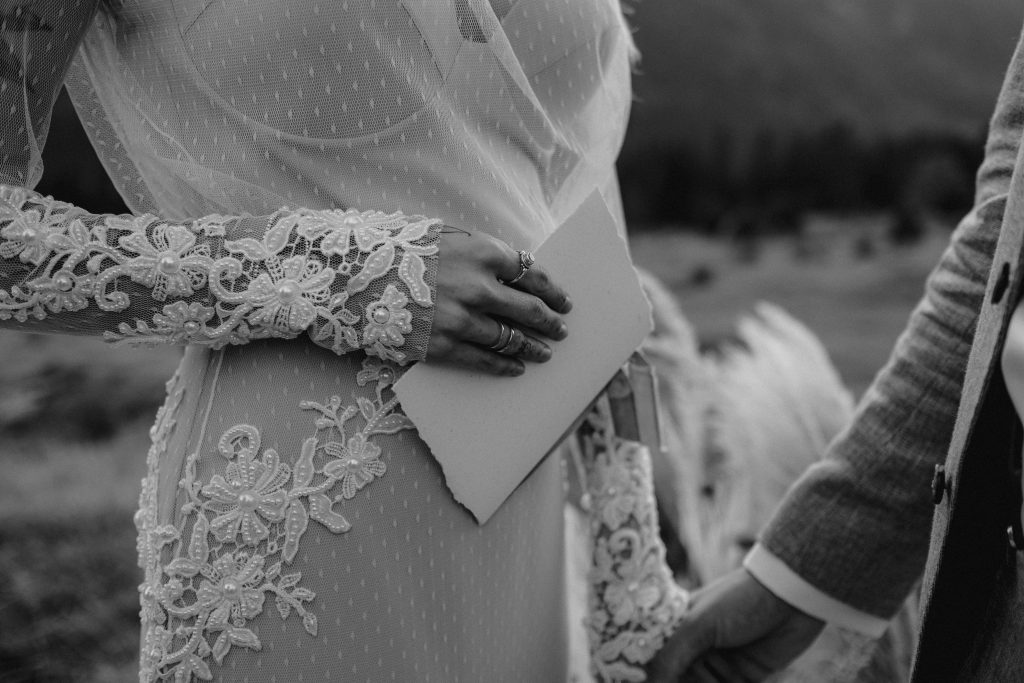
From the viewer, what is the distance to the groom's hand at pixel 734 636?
1.19m

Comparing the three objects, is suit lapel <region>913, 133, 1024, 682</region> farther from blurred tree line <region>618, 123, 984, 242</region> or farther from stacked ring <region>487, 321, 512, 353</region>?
blurred tree line <region>618, 123, 984, 242</region>

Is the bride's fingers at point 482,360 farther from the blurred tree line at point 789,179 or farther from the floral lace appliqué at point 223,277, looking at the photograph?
the blurred tree line at point 789,179

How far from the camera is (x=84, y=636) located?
232cm

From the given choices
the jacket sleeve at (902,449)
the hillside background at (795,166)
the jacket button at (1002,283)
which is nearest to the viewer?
the jacket button at (1002,283)

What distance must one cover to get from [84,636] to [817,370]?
1833 millimetres

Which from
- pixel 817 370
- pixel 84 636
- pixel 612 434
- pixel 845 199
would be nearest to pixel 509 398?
pixel 612 434

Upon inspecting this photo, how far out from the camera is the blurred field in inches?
91.6

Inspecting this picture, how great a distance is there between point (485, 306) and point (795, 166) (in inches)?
101

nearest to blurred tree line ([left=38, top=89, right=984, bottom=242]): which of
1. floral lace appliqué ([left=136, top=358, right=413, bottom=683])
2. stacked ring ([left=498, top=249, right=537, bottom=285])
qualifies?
stacked ring ([left=498, top=249, right=537, bottom=285])

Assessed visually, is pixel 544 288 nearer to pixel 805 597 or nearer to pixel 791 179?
pixel 805 597

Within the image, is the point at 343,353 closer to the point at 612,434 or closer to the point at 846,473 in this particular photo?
the point at 612,434

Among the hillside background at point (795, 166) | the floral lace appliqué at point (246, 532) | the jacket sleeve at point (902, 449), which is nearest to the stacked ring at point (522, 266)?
the floral lace appliqué at point (246, 532)

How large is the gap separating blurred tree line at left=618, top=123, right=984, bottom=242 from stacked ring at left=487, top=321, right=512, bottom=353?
2.34 metres

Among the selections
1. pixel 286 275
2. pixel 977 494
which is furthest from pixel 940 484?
pixel 286 275
